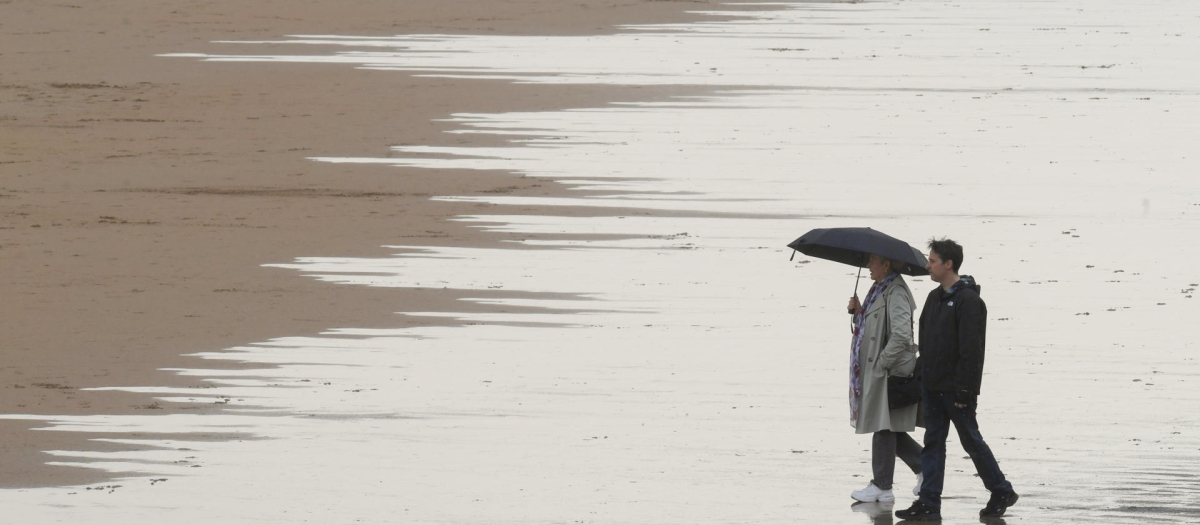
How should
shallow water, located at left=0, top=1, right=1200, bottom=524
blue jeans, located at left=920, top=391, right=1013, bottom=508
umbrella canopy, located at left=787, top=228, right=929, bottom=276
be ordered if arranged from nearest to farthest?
blue jeans, located at left=920, top=391, right=1013, bottom=508
umbrella canopy, located at left=787, top=228, right=929, bottom=276
shallow water, located at left=0, top=1, right=1200, bottom=524

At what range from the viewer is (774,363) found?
14922 mm

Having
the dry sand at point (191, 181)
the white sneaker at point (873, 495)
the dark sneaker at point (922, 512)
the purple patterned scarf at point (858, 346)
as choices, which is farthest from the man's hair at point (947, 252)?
the dry sand at point (191, 181)

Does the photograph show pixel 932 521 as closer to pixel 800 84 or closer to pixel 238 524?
pixel 238 524

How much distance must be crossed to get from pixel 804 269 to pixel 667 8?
21.7 metres

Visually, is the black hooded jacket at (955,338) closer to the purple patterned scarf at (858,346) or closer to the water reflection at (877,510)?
the purple patterned scarf at (858,346)

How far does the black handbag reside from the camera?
1084 centimetres

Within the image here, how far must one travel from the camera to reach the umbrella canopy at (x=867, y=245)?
10797mm

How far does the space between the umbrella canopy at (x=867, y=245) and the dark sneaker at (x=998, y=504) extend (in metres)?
1.22

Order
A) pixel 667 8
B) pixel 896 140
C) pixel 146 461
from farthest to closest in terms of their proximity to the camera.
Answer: pixel 667 8 < pixel 896 140 < pixel 146 461

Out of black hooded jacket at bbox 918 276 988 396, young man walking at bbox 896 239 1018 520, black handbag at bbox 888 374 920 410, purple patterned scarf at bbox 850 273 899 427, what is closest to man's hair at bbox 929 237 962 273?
young man walking at bbox 896 239 1018 520

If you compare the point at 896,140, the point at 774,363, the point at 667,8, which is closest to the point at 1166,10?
the point at 667,8

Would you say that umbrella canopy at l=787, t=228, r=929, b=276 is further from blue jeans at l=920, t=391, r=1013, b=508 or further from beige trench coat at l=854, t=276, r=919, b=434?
blue jeans at l=920, t=391, r=1013, b=508

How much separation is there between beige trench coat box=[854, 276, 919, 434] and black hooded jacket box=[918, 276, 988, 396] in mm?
329

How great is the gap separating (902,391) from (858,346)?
34cm
